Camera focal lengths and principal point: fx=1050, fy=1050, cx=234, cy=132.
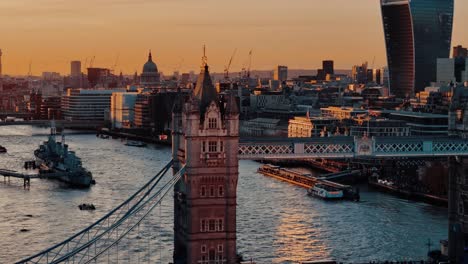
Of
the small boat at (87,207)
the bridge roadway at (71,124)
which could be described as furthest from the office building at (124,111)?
the small boat at (87,207)

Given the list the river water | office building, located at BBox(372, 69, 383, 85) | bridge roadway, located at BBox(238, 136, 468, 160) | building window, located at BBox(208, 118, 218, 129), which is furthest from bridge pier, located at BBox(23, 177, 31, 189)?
office building, located at BBox(372, 69, 383, 85)

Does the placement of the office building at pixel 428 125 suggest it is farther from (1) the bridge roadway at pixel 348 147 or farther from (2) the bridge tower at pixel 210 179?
(2) the bridge tower at pixel 210 179

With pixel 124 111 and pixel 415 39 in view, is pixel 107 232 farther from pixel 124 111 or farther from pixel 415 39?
pixel 415 39

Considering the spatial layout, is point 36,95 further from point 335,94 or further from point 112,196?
point 112,196

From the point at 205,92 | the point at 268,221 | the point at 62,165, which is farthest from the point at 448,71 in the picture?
the point at 205,92

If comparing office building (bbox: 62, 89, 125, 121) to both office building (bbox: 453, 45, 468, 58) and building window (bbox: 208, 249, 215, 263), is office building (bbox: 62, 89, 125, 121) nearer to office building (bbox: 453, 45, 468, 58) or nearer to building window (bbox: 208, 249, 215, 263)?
office building (bbox: 453, 45, 468, 58)
